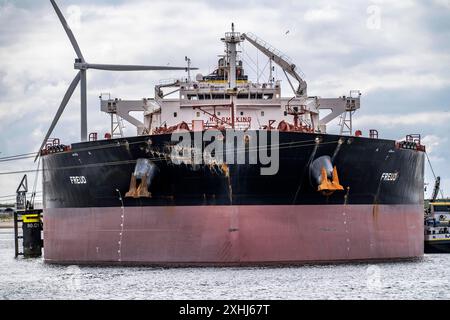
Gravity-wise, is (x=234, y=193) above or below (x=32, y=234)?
above

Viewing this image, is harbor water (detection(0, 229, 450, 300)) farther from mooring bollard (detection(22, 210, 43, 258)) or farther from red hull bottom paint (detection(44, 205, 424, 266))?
mooring bollard (detection(22, 210, 43, 258))

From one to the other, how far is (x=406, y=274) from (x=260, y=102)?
31.3 ft

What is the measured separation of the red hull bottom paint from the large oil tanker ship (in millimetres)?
34

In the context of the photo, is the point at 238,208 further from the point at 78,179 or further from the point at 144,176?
the point at 78,179

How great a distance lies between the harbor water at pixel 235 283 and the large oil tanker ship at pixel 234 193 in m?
0.97

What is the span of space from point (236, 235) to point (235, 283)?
3787 mm

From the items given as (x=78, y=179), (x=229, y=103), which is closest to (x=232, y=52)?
(x=229, y=103)

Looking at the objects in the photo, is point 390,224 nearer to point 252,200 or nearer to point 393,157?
point 393,157

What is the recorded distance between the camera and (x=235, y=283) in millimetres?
28266

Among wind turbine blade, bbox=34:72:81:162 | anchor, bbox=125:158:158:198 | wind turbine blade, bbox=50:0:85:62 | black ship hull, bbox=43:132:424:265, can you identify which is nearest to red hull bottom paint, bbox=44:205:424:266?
black ship hull, bbox=43:132:424:265

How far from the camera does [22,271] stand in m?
36.2

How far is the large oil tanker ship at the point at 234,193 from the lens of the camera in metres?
32.0
